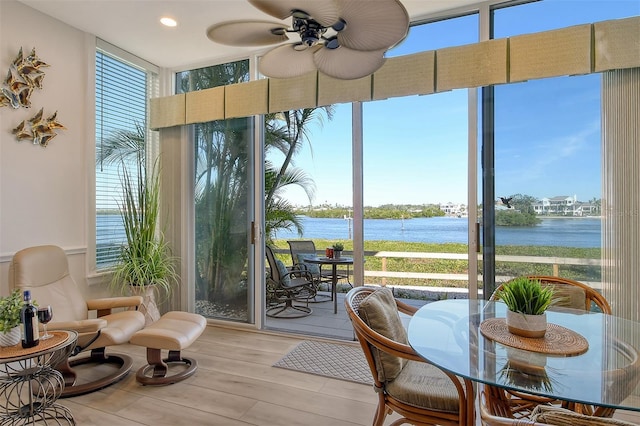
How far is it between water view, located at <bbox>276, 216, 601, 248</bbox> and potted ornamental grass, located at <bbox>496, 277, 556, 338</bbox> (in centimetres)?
154

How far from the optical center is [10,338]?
2057 mm

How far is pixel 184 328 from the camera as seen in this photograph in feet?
9.03

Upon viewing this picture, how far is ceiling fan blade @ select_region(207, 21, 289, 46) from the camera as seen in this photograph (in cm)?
176

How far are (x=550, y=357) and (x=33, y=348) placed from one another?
8.75ft

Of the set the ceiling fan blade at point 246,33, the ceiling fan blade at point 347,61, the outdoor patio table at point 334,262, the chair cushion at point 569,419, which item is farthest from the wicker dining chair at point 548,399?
the outdoor patio table at point 334,262

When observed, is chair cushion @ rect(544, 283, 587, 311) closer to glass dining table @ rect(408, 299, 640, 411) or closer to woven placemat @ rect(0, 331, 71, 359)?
glass dining table @ rect(408, 299, 640, 411)

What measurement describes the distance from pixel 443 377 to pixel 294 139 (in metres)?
3.33

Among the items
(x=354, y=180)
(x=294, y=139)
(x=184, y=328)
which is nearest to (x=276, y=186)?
(x=294, y=139)

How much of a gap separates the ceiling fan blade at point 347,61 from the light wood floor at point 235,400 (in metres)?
2.10

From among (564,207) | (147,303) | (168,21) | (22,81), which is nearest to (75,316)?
(147,303)

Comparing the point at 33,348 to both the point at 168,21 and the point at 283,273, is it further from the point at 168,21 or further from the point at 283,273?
the point at 168,21

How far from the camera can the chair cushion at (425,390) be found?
4.99 ft

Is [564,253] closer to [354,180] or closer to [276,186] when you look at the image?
[354,180]

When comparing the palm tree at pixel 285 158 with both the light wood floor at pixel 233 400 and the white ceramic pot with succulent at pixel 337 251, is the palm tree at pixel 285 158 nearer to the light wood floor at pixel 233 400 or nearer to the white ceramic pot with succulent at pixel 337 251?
the white ceramic pot with succulent at pixel 337 251
